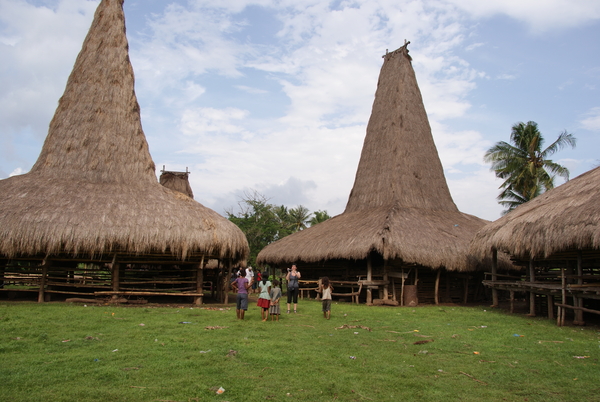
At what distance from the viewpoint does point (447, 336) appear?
862 cm

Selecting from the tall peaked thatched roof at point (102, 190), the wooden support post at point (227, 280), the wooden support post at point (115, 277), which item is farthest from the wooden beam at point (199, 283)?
the wooden support post at point (115, 277)

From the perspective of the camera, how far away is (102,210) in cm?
1340

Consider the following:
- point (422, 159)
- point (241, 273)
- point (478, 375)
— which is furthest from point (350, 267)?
point (478, 375)

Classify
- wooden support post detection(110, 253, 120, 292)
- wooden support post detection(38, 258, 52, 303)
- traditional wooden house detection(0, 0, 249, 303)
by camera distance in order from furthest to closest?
wooden support post detection(110, 253, 120, 292)
wooden support post detection(38, 258, 52, 303)
traditional wooden house detection(0, 0, 249, 303)

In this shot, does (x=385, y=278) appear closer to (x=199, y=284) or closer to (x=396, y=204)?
(x=396, y=204)

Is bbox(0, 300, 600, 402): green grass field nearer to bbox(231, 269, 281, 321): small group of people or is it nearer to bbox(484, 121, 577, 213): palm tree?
bbox(231, 269, 281, 321): small group of people

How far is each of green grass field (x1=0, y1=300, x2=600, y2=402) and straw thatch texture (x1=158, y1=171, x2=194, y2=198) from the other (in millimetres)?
19569

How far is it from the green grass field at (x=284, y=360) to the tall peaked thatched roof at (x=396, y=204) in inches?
231

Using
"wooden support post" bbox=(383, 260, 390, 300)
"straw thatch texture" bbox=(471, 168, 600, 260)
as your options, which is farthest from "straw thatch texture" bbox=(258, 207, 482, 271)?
"straw thatch texture" bbox=(471, 168, 600, 260)

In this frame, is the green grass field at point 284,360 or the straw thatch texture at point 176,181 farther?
the straw thatch texture at point 176,181

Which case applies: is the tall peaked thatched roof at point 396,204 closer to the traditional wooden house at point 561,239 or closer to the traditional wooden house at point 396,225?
the traditional wooden house at point 396,225

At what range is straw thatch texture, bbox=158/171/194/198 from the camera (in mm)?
29438

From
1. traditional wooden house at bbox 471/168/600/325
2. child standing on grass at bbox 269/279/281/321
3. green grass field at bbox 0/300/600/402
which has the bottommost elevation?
green grass field at bbox 0/300/600/402

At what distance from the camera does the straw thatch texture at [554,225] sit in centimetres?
1037
